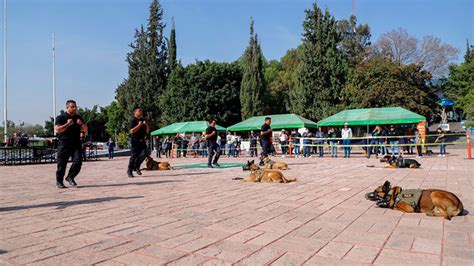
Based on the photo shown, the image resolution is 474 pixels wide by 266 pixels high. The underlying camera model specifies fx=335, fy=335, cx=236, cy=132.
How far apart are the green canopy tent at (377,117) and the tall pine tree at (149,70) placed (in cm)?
3100

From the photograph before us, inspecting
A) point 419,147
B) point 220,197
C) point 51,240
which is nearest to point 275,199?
point 220,197

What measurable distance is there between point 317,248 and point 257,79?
40.1m

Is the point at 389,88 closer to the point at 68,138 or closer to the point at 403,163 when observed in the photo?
the point at 403,163

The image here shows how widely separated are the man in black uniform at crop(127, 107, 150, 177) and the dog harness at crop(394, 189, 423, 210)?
6.85m

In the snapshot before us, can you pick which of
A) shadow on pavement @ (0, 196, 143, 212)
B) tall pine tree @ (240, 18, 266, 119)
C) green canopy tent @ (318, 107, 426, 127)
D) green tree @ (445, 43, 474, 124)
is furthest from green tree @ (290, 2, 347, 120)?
shadow on pavement @ (0, 196, 143, 212)

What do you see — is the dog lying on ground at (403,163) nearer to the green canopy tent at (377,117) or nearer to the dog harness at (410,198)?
the dog harness at (410,198)

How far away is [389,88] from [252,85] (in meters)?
16.2

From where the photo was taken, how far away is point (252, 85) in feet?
138

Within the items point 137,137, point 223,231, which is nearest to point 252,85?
point 137,137

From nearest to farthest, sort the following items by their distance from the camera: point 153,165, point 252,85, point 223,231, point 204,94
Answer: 1. point 223,231
2. point 153,165
3. point 252,85
4. point 204,94

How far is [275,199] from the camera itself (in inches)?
221

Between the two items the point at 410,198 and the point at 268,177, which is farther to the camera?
the point at 268,177

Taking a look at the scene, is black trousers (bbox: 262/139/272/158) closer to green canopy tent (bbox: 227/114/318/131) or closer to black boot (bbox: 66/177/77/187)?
black boot (bbox: 66/177/77/187)

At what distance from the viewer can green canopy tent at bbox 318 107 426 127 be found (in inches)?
834
